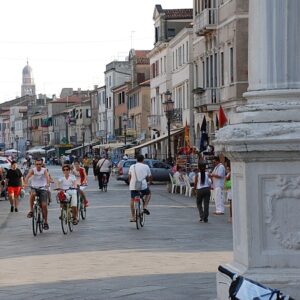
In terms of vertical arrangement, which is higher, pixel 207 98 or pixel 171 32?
pixel 171 32

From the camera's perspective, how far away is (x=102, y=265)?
1508 cm

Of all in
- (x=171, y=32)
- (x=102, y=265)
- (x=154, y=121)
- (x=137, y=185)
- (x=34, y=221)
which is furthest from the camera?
(x=154, y=121)

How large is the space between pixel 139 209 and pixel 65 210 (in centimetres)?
176

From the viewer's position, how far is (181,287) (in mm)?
12219

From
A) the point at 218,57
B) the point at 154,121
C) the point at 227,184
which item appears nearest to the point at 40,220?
the point at 227,184

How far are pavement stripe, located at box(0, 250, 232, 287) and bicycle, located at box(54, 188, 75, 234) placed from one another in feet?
15.7

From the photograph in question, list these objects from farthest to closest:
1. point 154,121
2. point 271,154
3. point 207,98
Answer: point 154,121, point 207,98, point 271,154

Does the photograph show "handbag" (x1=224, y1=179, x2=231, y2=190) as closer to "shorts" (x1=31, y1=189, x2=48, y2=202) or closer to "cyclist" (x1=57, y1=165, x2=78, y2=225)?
"cyclist" (x1=57, y1=165, x2=78, y2=225)

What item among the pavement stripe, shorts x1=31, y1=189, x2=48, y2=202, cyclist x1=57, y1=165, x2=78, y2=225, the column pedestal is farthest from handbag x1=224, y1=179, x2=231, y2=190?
the column pedestal

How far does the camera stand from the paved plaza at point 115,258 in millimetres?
12234

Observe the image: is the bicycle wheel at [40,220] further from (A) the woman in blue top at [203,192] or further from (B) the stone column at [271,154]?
(B) the stone column at [271,154]

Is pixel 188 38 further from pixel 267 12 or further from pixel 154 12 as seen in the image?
pixel 267 12

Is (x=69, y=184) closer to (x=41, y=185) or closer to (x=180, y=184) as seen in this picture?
(x=41, y=185)

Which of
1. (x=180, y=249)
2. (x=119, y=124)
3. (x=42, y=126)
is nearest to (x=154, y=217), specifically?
(x=180, y=249)
